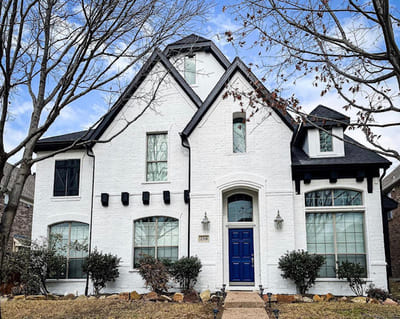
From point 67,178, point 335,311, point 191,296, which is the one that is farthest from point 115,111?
point 335,311

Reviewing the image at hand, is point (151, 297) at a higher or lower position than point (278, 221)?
lower

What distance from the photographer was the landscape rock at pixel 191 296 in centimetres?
1312

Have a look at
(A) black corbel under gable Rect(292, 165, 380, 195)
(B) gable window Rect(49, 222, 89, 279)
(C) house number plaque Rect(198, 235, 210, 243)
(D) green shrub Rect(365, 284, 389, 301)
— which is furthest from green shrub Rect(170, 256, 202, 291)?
(D) green shrub Rect(365, 284, 389, 301)

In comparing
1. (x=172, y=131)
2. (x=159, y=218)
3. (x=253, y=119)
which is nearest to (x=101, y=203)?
(x=159, y=218)

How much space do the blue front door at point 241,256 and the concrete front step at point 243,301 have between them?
2.00m

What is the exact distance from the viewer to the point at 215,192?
15391mm

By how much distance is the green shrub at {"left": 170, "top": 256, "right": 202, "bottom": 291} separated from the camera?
47.0 ft

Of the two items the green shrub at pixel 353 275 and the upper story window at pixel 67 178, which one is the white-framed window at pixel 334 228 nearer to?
the green shrub at pixel 353 275

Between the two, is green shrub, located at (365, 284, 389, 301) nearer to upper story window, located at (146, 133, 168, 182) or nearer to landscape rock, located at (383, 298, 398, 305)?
landscape rock, located at (383, 298, 398, 305)

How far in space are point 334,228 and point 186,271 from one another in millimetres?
5432

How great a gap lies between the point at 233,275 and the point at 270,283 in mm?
1489

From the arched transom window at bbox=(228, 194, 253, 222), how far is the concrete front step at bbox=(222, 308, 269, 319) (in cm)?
505

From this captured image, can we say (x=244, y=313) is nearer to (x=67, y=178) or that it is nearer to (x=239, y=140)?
(x=239, y=140)

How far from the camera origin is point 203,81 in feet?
62.6
